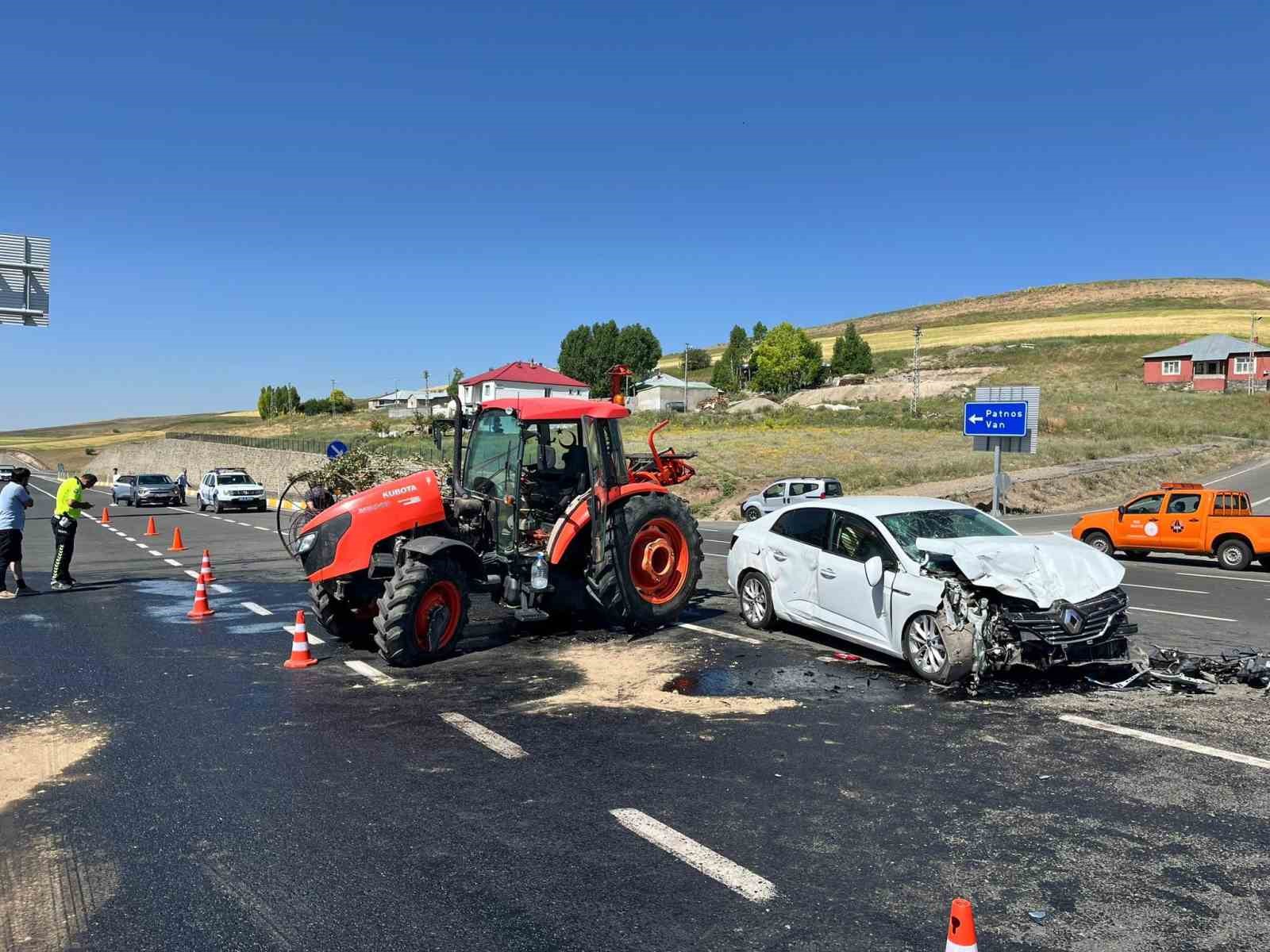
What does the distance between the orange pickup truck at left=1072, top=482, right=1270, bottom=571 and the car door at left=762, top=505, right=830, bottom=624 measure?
1211 centimetres

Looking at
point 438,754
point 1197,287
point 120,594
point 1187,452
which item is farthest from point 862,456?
point 1197,287

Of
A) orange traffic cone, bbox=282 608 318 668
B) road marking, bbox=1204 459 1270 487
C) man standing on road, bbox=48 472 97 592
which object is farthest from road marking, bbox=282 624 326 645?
road marking, bbox=1204 459 1270 487

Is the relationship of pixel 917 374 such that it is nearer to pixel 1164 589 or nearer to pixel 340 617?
pixel 1164 589

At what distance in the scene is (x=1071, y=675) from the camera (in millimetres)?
8086

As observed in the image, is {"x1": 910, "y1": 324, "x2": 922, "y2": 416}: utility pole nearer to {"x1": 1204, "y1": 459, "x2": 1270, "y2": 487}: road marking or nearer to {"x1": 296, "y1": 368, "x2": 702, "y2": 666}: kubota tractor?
{"x1": 1204, "y1": 459, "x2": 1270, "y2": 487}: road marking

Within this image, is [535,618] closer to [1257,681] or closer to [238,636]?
[238,636]

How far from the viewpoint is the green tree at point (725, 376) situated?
121750 millimetres

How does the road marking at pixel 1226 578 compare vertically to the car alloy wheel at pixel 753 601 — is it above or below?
below

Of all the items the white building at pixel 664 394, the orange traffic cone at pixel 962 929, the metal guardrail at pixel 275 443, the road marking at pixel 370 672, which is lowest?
the road marking at pixel 370 672

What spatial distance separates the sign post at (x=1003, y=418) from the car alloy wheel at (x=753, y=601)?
15.8m

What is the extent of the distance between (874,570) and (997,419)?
61.4 ft

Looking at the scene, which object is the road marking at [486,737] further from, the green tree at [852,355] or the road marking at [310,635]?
the green tree at [852,355]

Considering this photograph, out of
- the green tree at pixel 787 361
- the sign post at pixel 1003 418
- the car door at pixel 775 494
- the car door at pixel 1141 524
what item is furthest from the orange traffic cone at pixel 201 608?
→ the green tree at pixel 787 361

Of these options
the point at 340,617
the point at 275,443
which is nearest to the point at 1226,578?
the point at 340,617
